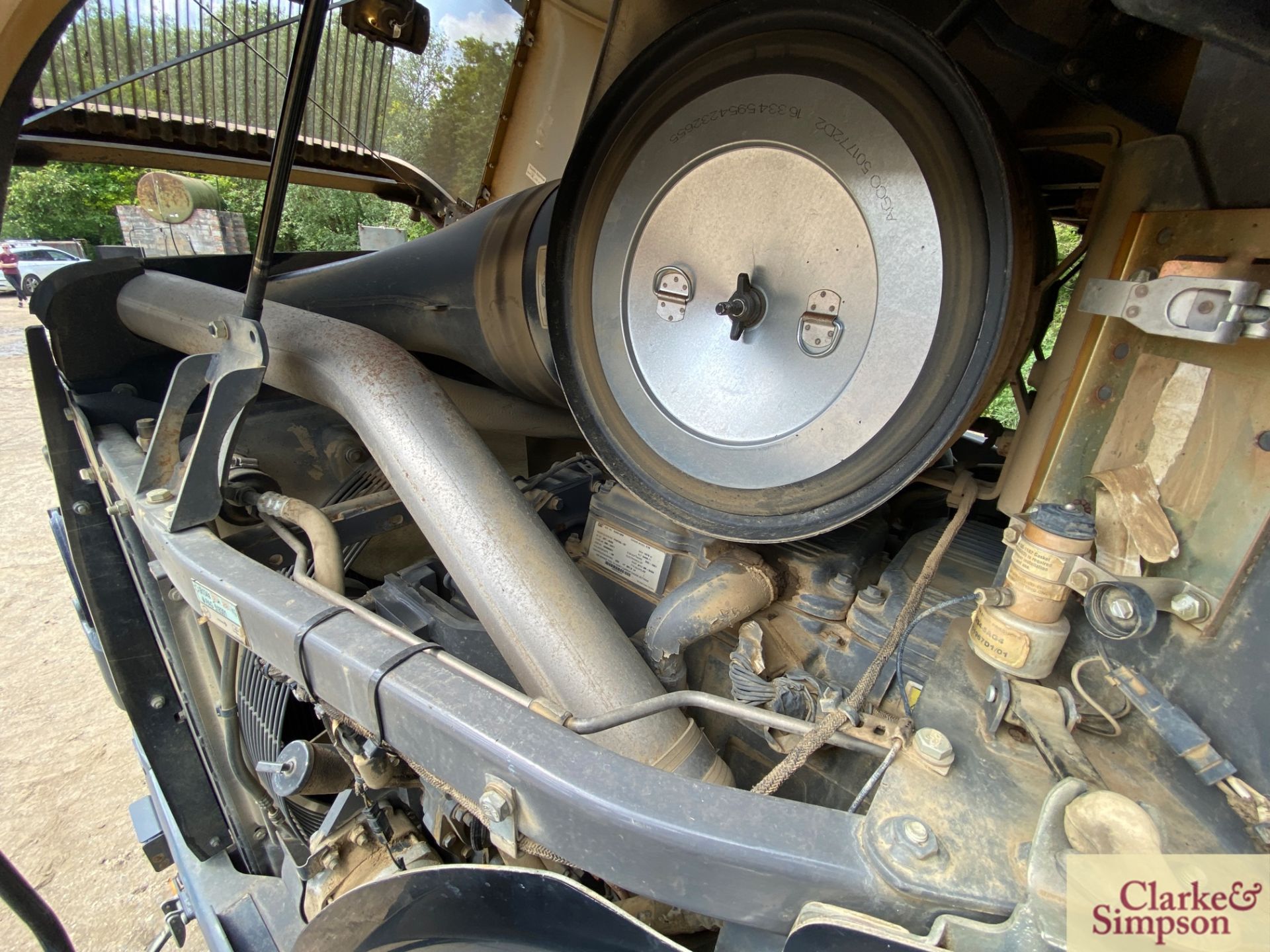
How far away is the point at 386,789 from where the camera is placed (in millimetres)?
1172

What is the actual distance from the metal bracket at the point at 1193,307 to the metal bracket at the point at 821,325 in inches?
11.6

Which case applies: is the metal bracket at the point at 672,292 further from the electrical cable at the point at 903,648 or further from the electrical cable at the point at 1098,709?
the electrical cable at the point at 1098,709

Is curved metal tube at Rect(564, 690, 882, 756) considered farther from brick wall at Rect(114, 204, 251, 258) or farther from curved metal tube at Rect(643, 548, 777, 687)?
brick wall at Rect(114, 204, 251, 258)

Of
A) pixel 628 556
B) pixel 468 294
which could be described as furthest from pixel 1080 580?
pixel 468 294

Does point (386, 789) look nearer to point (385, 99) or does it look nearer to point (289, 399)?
point (289, 399)

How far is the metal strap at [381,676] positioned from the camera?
2.82 ft

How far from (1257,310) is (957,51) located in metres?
0.66

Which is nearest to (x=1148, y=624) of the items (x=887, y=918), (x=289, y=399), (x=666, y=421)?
(x=887, y=918)

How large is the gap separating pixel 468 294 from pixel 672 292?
2.19 ft

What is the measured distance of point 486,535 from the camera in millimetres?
1072

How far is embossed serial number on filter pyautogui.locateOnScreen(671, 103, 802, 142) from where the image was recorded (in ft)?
2.86

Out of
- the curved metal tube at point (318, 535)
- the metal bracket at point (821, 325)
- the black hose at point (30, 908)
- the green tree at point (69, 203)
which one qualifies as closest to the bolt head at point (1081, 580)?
the metal bracket at point (821, 325)

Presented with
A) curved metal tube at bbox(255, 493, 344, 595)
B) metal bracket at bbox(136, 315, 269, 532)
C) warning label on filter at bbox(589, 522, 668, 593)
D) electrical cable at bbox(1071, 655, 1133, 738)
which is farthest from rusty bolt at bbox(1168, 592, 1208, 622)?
metal bracket at bbox(136, 315, 269, 532)

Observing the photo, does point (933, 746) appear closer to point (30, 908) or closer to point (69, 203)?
point (30, 908)
